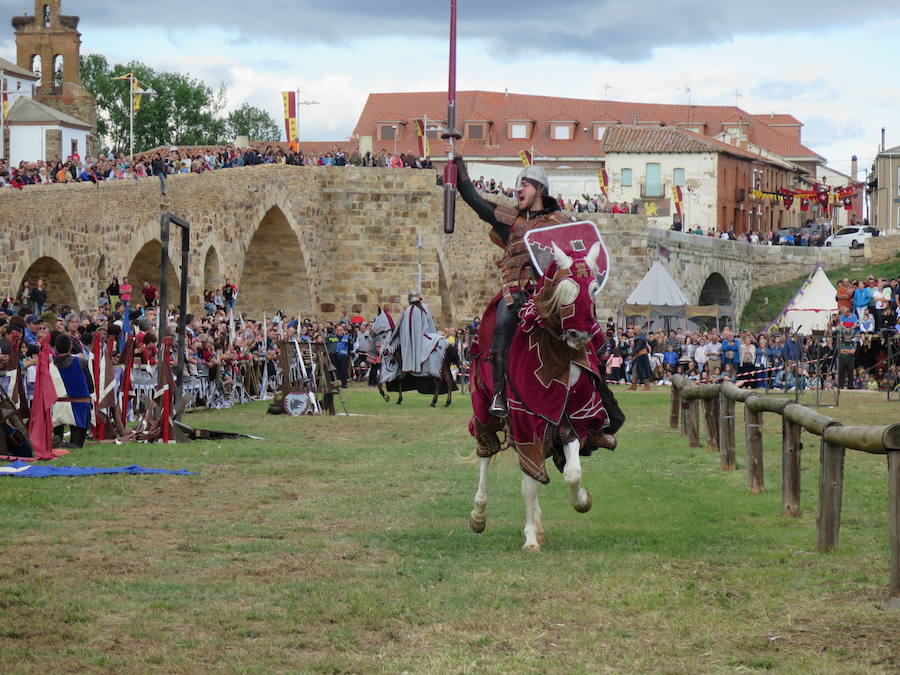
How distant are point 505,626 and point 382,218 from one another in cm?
A: 3920

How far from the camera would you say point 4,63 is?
84312 mm

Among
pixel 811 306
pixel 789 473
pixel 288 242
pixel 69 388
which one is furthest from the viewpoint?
pixel 288 242

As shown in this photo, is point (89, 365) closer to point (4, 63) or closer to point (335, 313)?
point (335, 313)

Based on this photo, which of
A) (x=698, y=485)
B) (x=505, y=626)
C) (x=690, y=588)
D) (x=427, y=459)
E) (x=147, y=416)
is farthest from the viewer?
(x=147, y=416)

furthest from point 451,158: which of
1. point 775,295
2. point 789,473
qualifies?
point 775,295

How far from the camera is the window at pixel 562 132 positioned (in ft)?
318

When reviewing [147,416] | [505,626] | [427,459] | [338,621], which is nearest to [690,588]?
[505,626]

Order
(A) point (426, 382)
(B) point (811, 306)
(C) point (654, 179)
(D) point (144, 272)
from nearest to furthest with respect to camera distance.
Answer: (A) point (426, 382)
(B) point (811, 306)
(D) point (144, 272)
(C) point (654, 179)

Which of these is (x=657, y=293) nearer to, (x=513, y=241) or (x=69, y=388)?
(x=69, y=388)

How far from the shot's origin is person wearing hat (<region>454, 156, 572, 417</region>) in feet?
31.2

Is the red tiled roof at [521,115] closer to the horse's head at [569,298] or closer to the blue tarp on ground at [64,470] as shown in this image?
the blue tarp on ground at [64,470]

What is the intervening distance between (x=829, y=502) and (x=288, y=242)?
118 feet

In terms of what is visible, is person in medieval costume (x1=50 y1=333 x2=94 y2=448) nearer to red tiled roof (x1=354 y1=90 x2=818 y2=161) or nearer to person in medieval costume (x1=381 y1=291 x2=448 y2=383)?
person in medieval costume (x1=381 y1=291 x2=448 y2=383)

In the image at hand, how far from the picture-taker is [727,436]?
46.4 ft
